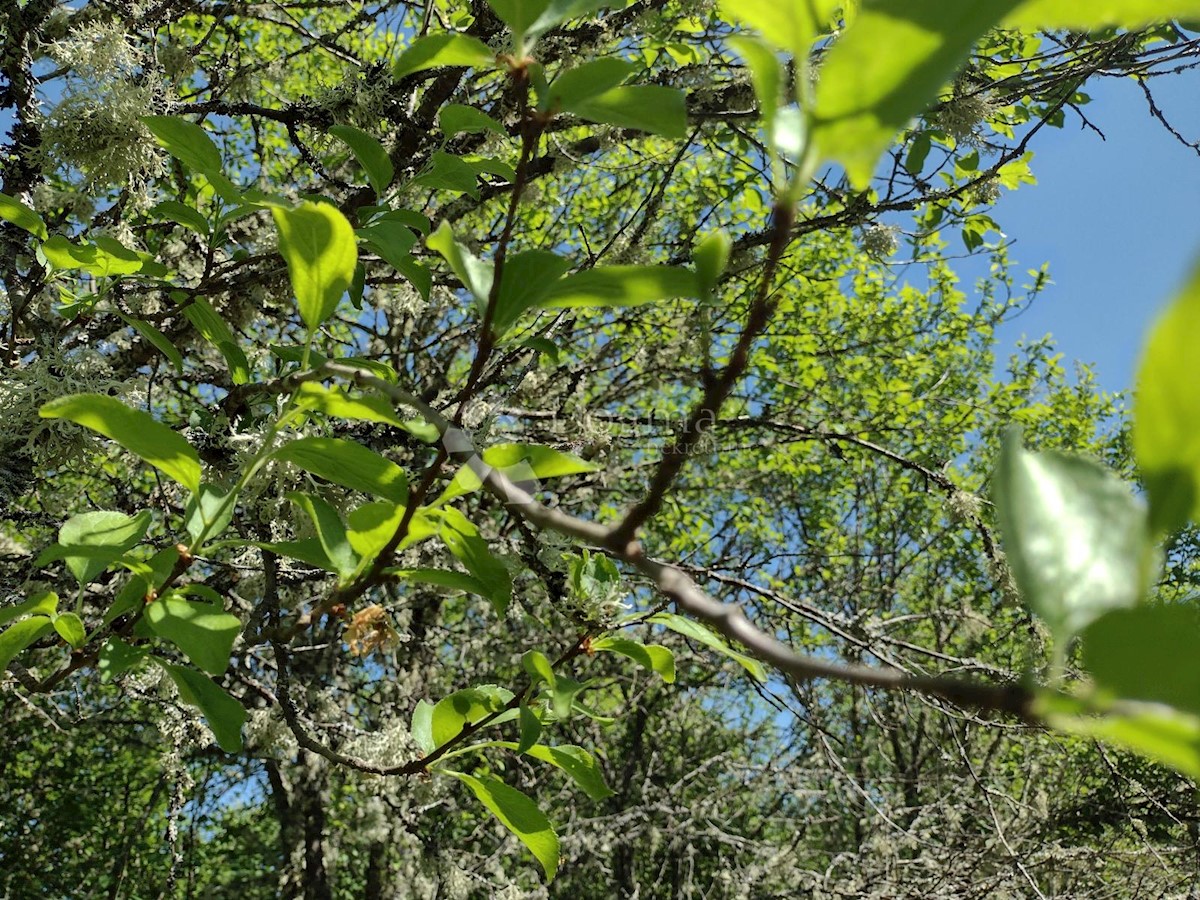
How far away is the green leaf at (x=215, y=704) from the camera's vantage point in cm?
70

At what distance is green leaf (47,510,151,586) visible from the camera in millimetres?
650

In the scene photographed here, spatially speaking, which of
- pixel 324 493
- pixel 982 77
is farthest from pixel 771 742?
pixel 324 493

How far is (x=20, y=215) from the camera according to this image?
1008 mm

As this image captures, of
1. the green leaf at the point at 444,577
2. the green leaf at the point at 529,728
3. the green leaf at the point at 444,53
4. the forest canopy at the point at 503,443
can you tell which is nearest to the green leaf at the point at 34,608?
the forest canopy at the point at 503,443

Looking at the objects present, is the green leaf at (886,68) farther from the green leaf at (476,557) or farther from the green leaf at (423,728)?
the green leaf at (423,728)

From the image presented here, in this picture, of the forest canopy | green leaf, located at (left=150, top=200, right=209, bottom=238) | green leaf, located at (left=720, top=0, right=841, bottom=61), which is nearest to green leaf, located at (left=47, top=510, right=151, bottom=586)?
the forest canopy

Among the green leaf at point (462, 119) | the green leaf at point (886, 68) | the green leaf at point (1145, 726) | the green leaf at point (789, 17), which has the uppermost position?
the green leaf at point (462, 119)

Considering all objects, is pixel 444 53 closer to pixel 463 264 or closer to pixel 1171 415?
pixel 463 264

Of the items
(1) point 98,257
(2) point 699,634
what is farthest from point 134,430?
(1) point 98,257

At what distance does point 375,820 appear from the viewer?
3.57 metres

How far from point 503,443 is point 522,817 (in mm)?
501

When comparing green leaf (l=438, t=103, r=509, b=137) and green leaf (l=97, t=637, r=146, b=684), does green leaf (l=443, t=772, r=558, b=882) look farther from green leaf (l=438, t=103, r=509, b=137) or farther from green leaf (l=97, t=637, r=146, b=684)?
green leaf (l=438, t=103, r=509, b=137)

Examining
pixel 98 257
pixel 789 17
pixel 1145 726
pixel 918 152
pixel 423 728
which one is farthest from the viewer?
pixel 918 152

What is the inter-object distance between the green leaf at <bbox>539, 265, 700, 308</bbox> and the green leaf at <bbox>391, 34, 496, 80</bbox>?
0.18 meters
